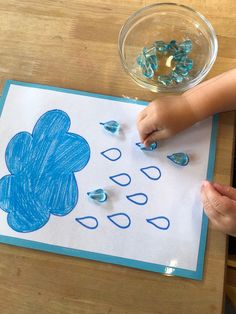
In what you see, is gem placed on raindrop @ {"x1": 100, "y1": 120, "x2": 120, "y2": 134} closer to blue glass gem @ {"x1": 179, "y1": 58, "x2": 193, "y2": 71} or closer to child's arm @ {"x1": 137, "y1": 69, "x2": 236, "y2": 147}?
child's arm @ {"x1": 137, "y1": 69, "x2": 236, "y2": 147}

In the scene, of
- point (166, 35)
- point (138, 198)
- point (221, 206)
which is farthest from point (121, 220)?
point (166, 35)

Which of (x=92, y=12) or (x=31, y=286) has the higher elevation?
(x=92, y=12)

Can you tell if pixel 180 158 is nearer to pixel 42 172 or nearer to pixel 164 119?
pixel 164 119

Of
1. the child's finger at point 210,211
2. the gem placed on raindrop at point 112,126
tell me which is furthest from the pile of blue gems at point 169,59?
the child's finger at point 210,211

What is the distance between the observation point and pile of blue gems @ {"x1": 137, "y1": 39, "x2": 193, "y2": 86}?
24.5 inches

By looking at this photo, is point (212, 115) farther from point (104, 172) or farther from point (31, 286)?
point (31, 286)

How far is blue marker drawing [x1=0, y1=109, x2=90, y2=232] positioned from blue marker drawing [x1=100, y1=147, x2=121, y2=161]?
3cm

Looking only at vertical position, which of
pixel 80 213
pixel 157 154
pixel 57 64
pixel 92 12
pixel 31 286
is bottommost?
pixel 31 286

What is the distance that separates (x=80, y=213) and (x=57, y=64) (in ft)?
0.90

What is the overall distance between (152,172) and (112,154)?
0.07m

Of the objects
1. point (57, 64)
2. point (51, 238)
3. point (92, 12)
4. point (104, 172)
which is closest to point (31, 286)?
point (51, 238)

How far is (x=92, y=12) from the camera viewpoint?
2.23 ft

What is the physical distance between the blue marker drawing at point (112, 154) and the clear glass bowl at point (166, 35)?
0.41 feet

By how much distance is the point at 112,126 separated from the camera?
0.60 metres
